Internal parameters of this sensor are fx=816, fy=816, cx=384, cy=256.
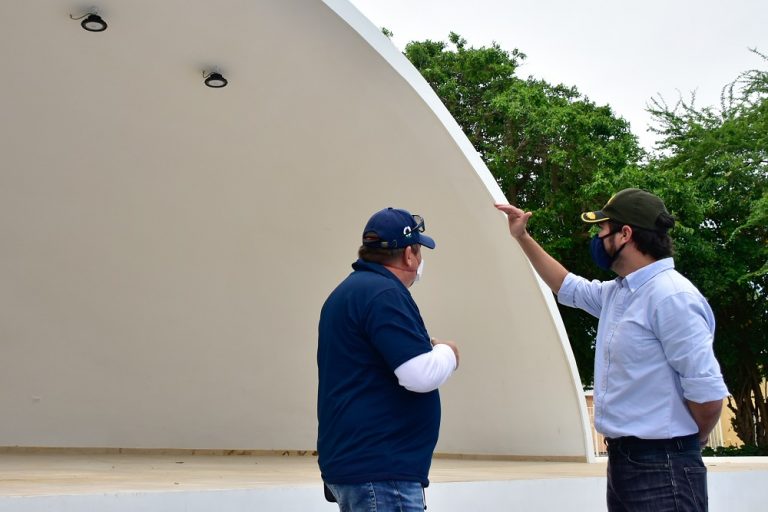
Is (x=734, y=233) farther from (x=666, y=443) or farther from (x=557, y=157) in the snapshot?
(x=666, y=443)

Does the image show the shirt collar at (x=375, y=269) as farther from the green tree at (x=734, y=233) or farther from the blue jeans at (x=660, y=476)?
the green tree at (x=734, y=233)

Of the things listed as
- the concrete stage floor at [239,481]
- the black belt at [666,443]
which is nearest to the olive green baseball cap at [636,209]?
the black belt at [666,443]

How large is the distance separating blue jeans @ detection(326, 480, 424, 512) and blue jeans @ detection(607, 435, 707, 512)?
0.89 m

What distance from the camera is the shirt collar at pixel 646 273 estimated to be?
3027 mm

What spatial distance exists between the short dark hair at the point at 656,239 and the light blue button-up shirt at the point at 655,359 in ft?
0.20

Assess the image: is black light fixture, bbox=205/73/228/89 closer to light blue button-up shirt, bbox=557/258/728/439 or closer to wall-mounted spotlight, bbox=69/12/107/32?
wall-mounted spotlight, bbox=69/12/107/32

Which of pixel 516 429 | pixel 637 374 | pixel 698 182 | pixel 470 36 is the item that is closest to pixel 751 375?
pixel 698 182

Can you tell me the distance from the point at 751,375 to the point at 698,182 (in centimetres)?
376

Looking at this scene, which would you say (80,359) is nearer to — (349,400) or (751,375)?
(349,400)

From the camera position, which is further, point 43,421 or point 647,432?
point 43,421

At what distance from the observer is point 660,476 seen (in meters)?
2.84

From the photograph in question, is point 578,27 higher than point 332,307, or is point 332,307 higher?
point 578,27

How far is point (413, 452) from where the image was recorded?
7.99ft

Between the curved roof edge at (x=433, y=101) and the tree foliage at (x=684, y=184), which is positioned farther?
the tree foliage at (x=684, y=184)
